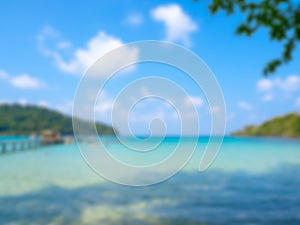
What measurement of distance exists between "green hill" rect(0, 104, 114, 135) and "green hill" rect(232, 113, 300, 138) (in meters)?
48.0

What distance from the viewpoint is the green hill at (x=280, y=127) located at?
291 feet

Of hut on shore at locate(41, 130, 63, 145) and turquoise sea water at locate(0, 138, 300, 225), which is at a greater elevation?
hut on shore at locate(41, 130, 63, 145)

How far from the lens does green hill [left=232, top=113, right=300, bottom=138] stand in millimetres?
88562

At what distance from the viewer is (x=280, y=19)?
201 inches

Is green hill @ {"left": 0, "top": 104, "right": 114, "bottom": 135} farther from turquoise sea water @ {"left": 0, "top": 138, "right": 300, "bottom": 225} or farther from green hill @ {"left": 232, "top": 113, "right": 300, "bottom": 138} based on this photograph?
turquoise sea water @ {"left": 0, "top": 138, "right": 300, "bottom": 225}

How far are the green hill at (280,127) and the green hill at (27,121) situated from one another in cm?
4799

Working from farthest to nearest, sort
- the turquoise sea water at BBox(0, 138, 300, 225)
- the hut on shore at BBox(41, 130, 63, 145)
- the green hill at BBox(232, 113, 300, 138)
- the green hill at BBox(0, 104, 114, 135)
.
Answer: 1. the green hill at BBox(232, 113, 300, 138)
2. the green hill at BBox(0, 104, 114, 135)
3. the hut on shore at BBox(41, 130, 63, 145)
4. the turquoise sea water at BBox(0, 138, 300, 225)

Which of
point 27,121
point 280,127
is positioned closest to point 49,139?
point 27,121

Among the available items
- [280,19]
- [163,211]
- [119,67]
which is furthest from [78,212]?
[280,19]

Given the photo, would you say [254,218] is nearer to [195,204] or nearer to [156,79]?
[195,204]

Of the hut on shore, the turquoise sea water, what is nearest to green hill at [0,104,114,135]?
the hut on shore

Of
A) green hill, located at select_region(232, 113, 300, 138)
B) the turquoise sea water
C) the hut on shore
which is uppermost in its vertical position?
green hill, located at select_region(232, 113, 300, 138)

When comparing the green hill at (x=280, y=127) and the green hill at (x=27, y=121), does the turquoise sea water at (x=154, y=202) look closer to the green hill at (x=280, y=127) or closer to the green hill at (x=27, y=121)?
the green hill at (x=27, y=121)

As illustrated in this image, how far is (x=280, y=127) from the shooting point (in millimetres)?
95688
